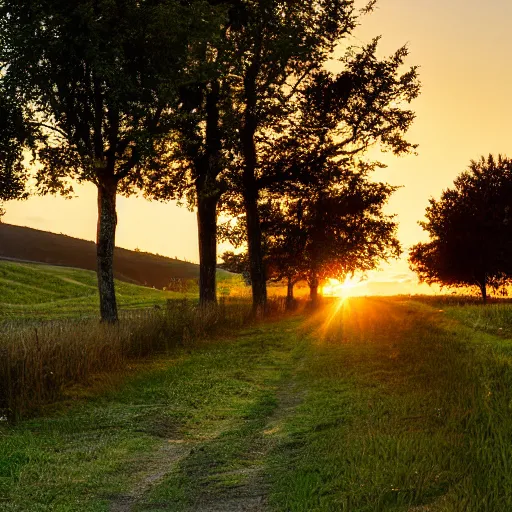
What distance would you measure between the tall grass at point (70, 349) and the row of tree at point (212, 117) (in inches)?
115

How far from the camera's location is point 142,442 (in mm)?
10609

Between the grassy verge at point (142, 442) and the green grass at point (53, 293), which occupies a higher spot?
the green grass at point (53, 293)

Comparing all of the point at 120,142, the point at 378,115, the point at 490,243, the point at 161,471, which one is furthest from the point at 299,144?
the point at 161,471

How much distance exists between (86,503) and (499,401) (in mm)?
6097

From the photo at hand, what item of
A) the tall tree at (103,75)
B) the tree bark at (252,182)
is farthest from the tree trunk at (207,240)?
the tall tree at (103,75)

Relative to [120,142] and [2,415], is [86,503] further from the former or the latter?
[120,142]

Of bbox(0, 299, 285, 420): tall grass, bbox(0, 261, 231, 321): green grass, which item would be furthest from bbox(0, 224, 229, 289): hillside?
bbox(0, 299, 285, 420): tall grass

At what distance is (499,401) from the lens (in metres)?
10.0

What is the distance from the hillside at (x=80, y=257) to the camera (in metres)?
69.7

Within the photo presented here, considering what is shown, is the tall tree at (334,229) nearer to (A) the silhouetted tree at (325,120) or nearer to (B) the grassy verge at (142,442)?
(A) the silhouetted tree at (325,120)

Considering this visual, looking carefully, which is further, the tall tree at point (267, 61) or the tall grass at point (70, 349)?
the tall tree at point (267, 61)

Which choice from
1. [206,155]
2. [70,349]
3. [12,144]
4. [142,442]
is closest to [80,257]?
[206,155]

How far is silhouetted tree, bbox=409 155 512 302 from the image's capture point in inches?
1638

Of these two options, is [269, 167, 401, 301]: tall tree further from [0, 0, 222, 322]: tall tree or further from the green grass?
[0, 0, 222, 322]: tall tree
